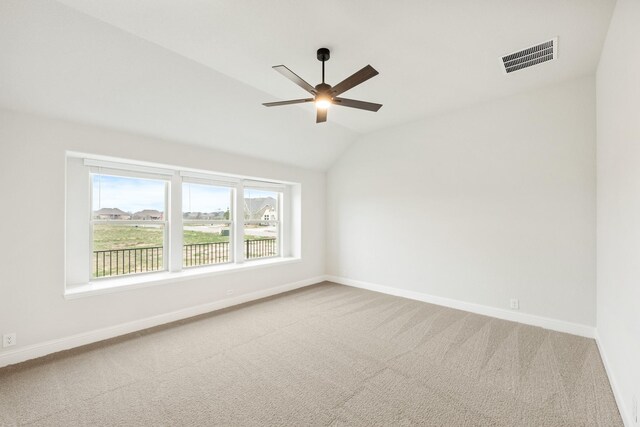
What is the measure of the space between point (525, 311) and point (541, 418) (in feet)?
6.65

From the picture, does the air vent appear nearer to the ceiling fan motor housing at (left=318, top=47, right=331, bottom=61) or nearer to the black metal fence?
the ceiling fan motor housing at (left=318, top=47, right=331, bottom=61)

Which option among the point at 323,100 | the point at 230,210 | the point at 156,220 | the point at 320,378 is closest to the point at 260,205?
the point at 230,210

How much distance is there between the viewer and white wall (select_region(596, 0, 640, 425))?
5.72 ft

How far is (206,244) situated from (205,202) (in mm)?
705

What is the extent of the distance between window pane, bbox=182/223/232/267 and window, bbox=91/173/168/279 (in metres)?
0.35

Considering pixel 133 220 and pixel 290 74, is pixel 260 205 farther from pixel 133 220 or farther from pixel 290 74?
pixel 290 74

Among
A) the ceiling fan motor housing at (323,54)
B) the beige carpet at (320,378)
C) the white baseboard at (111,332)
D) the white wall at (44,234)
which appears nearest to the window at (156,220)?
the white wall at (44,234)

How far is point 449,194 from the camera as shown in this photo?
429 centimetres

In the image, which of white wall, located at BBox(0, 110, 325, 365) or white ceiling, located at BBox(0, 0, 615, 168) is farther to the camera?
white wall, located at BBox(0, 110, 325, 365)

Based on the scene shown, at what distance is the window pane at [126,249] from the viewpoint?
137 inches

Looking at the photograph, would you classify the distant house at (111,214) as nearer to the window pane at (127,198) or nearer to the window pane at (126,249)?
the window pane at (127,198)

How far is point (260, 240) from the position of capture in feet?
17.7

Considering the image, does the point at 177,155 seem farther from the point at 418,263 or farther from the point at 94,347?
the point at 418,263

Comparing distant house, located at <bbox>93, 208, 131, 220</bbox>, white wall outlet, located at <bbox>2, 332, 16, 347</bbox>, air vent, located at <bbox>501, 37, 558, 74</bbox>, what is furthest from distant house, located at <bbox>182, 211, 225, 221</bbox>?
air vent, located at <bbox>501, 37, 558, 74</bbox>
